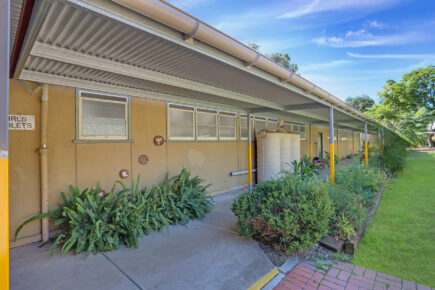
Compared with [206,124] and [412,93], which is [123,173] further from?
[412,93]

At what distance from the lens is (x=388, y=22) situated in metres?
11.9

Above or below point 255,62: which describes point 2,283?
below

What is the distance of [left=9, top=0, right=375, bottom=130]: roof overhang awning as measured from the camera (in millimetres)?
1956

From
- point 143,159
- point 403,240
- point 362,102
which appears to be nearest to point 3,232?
point 143,159

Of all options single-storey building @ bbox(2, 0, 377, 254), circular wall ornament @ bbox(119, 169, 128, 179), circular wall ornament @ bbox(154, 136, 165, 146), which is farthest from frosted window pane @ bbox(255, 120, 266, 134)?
circular wall ornament @ bbox(119, 169, 128, 179)

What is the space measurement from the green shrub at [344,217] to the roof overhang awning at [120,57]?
2.21 meters

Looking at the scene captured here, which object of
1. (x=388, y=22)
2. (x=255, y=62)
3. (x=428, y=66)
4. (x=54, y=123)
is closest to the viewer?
(x=255, y=62)

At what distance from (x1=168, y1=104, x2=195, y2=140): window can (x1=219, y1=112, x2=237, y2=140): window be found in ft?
3.71

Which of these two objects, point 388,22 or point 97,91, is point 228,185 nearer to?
point 97,91

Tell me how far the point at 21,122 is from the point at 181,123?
299cm

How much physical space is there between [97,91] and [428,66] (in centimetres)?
3288

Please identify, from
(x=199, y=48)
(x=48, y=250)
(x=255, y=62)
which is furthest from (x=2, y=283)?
(x=255, y=62)

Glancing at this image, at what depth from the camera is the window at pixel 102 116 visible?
13.0 ft

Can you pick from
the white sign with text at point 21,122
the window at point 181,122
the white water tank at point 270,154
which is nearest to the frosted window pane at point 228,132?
the white water tank at point 270,154
